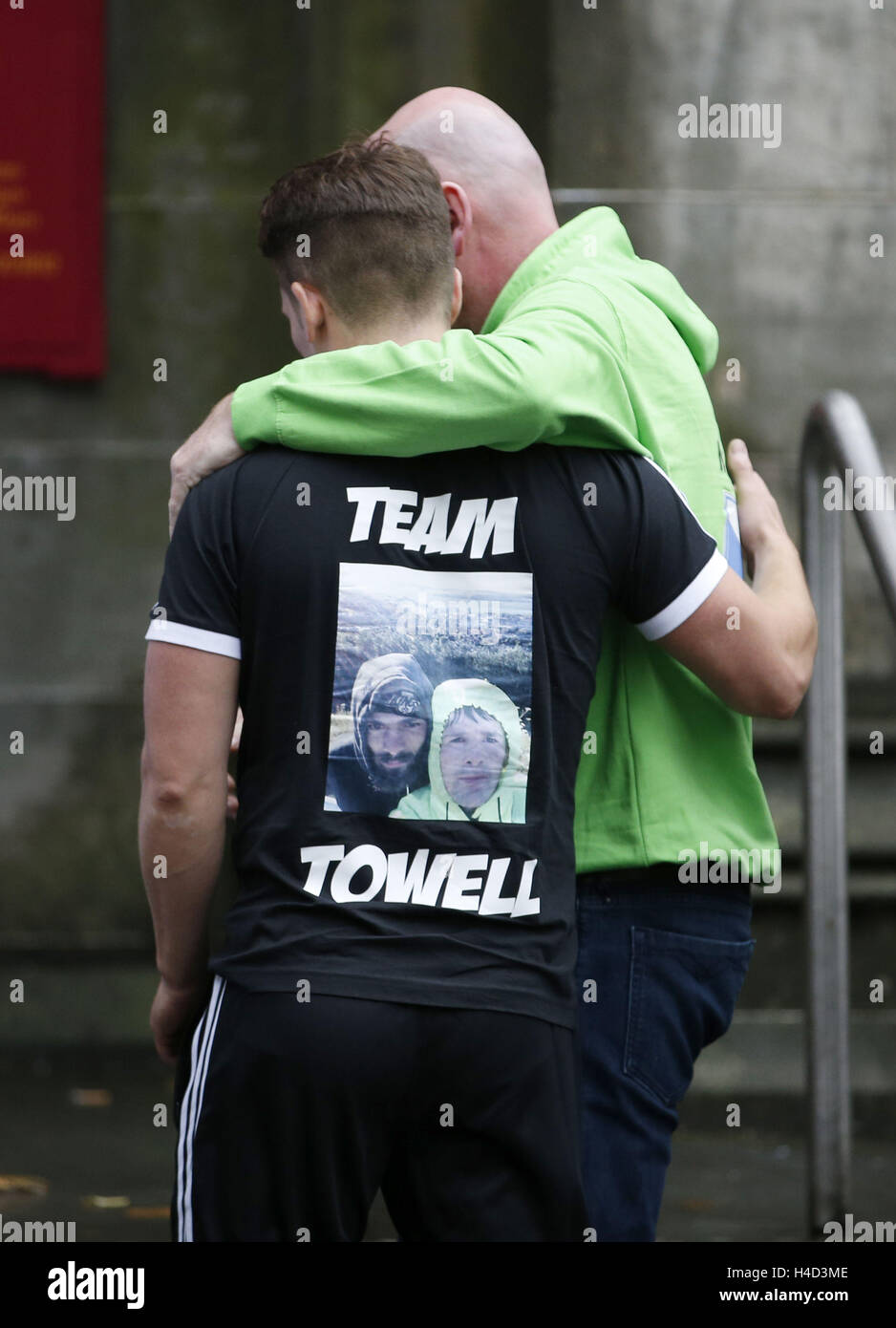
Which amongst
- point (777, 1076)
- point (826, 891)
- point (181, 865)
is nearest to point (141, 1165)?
point (777, 1076)

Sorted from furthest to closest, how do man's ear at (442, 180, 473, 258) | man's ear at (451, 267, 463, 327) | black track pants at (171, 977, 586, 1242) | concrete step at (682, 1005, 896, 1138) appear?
concrete step at (682, 1005, 896, 1138) → man's ear at (442, 180, 473, 258) → man's ear at (451, 267, 463, 327) → black track pants at (171, 977, 586, 1242)

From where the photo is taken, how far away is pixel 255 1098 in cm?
178

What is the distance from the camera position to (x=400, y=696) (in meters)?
1.81

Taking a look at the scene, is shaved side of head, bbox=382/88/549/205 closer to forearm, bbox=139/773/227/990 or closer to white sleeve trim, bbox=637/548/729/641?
white sleeve trim, bbox=637/548/729/641

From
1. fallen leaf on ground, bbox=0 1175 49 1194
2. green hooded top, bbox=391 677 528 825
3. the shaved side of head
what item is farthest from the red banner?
green hooded top, bbox=391 677 528 825

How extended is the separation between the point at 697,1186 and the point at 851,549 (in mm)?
2023

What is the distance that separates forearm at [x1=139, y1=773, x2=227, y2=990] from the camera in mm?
1870

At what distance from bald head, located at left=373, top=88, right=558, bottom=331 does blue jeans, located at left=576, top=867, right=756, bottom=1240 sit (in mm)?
857

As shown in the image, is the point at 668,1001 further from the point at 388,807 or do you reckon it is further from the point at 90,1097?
the point at 90,1097

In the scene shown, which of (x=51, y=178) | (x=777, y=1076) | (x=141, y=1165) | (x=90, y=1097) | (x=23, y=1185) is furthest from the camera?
(x=51, y=178)

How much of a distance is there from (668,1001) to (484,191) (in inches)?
44.8
